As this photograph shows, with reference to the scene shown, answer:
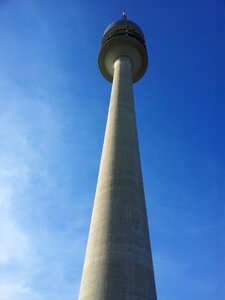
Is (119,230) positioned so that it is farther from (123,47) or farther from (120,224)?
(123,47)

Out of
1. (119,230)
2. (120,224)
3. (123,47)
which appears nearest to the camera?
(119,230)

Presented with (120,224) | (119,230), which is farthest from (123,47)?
(119,230)

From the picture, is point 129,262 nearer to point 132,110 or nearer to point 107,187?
point 107,187

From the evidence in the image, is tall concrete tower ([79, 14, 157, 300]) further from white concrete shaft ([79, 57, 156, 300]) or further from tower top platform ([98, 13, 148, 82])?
tower top platform ([98, 13, 148, 82])

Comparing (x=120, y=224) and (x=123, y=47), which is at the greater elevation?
(x=123, y=47)

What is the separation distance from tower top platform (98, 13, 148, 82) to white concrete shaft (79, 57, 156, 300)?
12.6 m

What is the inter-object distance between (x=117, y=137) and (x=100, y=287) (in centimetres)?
1177

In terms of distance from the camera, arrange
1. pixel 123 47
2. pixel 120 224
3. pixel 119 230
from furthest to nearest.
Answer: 1. pixel 123 47
2. pixel 120 224
3. pixel 119 230

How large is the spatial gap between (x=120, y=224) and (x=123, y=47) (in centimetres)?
2341

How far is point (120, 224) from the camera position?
20.1 m

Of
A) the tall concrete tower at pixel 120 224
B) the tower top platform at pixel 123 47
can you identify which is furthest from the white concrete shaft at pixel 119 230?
the tower top platform at pixel 123 47

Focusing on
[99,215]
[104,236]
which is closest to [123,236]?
[104,236]

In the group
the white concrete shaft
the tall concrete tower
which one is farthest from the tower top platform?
the white concrete shaft

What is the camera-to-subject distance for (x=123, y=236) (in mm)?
19516
